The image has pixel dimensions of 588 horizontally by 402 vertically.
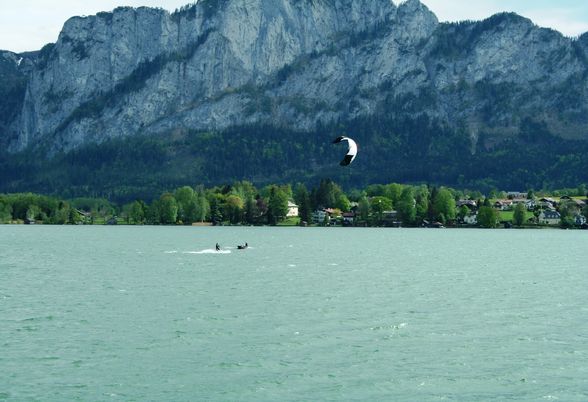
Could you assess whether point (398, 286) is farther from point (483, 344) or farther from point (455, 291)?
point (483, 344)

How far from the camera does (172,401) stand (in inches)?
1827

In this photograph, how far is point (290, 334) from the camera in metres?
65.2

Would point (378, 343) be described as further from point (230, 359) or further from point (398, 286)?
point (398, 286)

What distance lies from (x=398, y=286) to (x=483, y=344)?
37664 mm

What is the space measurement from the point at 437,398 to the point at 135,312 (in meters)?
36.7

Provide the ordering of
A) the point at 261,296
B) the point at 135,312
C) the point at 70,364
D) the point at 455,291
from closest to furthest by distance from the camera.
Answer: the point at 70,364 < the point at 135,312 < the point at 261,296 < the point at 455,291

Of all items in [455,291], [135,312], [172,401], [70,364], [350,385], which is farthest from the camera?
[455,291]

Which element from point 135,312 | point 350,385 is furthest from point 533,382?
point 135,312

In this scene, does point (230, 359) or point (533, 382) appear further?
point (230, 359)

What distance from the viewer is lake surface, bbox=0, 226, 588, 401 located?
49.8m

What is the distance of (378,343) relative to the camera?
62250 millimetres

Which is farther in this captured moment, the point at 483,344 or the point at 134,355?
the point at 483,344

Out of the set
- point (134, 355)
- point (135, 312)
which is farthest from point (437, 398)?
point (135, 312)

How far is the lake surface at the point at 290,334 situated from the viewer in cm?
4978
